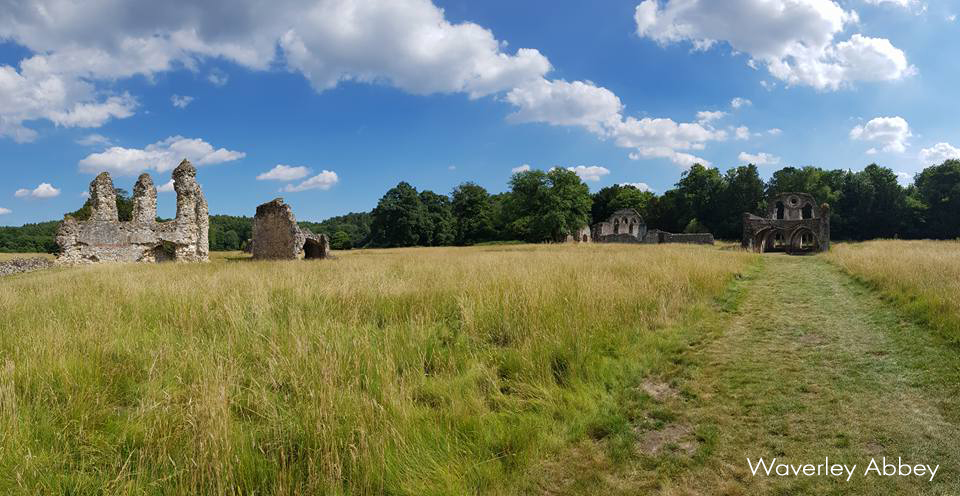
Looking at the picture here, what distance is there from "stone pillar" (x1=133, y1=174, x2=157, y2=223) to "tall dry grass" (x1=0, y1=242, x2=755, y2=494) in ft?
65.7

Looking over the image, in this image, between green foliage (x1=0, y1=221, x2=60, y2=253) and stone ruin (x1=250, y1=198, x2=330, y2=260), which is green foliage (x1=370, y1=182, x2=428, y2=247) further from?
stone ruin (x1=250, y1=198, x2=330, y2=260)

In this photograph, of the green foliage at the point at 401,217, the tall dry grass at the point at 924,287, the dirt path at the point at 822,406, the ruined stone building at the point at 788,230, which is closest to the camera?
the dirt path at the point at 822,406

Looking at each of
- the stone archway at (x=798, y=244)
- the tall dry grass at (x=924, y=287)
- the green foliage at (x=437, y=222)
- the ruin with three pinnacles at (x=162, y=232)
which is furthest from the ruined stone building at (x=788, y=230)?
the green foliage at (x=437, y=222)

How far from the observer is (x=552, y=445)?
3449mm

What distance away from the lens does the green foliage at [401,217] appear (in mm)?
69625

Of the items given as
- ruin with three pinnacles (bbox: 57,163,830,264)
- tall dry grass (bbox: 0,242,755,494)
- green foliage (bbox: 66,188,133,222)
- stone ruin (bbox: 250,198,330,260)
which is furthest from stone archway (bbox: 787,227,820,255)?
green foliage (bbox: 66,188,133,222)

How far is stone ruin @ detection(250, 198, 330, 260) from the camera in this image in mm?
21766

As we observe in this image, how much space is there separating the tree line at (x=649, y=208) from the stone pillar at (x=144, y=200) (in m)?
16.8

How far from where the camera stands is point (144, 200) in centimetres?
2392

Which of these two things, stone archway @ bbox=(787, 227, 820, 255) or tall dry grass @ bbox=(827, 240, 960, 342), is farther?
stone archway @ bbox=(787, 227, 820, 255)

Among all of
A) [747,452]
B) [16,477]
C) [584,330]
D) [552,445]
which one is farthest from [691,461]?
[16,477]

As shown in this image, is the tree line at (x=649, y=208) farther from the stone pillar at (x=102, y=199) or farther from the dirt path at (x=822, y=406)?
the dirt path at (x=822, y=406)

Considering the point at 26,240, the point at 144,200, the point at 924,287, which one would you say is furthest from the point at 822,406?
the point at 26,240

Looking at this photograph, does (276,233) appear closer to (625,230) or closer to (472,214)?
(625,230)
